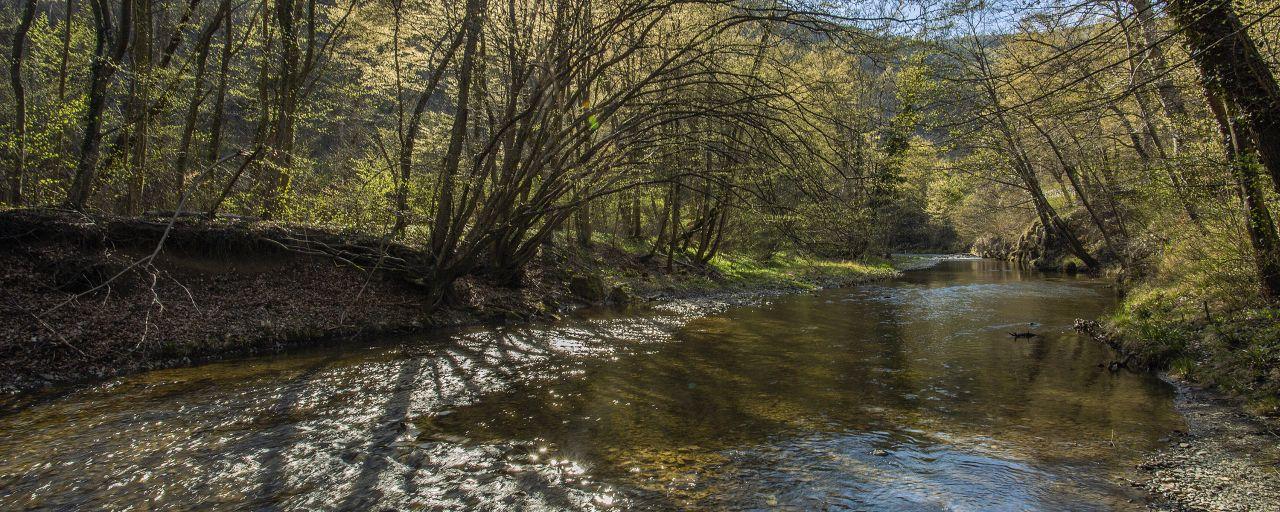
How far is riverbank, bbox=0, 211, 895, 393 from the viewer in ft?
24.5

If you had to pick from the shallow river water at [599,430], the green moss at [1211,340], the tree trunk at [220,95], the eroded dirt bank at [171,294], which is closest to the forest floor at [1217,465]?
the shallow river water at [599,430]

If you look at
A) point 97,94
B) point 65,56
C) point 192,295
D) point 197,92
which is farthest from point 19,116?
point 192,295

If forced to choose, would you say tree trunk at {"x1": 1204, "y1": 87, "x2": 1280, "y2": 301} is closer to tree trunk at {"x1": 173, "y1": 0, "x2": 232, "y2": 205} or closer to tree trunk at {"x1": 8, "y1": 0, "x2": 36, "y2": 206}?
tree trunk at {"x1": 173, "y1": 0, "x2": 232, "y2": 205}

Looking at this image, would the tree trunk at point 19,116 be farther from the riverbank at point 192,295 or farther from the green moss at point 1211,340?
the green moss at point 1211,340

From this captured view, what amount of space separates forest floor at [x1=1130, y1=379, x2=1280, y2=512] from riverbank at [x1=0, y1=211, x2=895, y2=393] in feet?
31.3

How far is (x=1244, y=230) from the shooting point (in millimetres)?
8336

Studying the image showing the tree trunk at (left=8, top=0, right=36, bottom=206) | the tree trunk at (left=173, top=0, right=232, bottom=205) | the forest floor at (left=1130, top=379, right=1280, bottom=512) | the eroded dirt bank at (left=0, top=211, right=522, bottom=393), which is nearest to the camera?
the forest floor at (left=1130, top=379, right=1280, bottom=512)

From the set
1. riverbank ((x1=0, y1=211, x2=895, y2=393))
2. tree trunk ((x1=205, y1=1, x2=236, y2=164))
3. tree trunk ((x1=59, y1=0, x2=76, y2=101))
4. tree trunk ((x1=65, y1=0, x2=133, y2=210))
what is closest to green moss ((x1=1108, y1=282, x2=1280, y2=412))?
riverbank ((x1=0, y1=211, x2=895, y2=393))

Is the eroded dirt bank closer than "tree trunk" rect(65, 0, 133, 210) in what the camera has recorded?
Yes

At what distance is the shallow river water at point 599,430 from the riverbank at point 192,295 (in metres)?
0.81

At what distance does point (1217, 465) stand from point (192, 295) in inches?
487

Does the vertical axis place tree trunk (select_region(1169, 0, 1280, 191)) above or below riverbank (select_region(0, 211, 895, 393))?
above

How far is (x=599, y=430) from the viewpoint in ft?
18.5

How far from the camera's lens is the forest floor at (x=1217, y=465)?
163 inches
